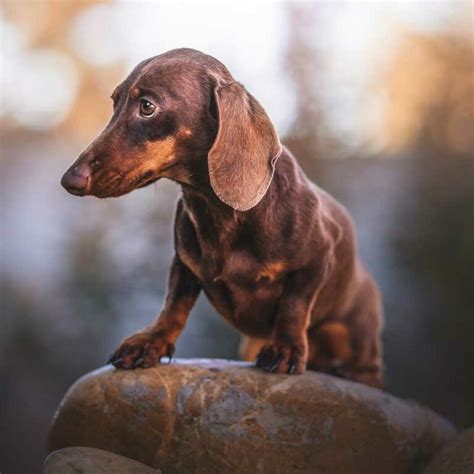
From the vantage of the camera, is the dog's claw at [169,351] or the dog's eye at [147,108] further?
the dog's claw at [169,351]

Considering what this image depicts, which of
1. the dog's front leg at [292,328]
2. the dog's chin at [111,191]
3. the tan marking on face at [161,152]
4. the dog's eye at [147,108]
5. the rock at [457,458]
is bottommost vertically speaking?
the rock at [457,458]

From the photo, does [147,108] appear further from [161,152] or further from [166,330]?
[166,330]

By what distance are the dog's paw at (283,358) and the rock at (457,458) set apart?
718 millimetres

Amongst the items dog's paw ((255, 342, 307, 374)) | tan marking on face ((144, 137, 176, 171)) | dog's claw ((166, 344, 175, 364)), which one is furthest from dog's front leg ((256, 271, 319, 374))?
tan marking on face ((144, 137, 176, 171))

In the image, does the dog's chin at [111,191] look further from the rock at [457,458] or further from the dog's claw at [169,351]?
the rock at [457,458]

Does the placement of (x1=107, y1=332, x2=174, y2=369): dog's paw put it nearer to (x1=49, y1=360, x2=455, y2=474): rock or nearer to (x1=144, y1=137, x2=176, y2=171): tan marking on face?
(x1=49, y1=360, x2=455, y2=474): rock

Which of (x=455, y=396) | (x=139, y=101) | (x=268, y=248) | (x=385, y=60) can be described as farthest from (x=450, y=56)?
(x=139, y=101)

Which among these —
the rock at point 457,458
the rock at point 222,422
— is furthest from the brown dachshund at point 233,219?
the rock at point 457,458

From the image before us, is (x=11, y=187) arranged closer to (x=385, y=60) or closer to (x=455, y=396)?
(x=385, y=60)

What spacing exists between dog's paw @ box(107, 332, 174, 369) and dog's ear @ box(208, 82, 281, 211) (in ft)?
2.63

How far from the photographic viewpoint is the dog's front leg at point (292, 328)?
3529 millimetres

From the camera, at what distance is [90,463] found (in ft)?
10.1

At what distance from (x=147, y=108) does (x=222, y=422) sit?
1334mm

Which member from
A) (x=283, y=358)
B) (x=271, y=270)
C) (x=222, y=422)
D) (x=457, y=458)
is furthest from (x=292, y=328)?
(x=457, y=458)
